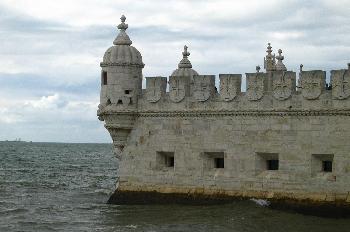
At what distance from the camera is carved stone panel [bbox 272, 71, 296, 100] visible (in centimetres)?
2372

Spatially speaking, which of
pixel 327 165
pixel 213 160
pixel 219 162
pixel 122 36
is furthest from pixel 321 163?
pixel 122 36

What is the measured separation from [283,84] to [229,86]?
2.00 meters

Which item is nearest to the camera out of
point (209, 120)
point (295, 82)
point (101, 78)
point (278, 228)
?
point (278, 228)

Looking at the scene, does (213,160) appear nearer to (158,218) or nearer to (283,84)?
(158,218)

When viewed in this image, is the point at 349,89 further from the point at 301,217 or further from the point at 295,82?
the point at 301,217

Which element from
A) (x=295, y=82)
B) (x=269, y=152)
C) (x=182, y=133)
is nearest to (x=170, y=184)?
(x=182, y=133)

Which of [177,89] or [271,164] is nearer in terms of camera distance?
[271,164]

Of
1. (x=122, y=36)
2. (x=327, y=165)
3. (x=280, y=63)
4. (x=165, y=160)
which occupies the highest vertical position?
(x=280, y=63)

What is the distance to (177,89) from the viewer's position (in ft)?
84.6

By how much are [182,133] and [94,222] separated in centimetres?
444

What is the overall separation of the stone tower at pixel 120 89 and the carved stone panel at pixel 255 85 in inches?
176

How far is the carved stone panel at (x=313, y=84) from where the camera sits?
76.3 feet

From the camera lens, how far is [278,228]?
22062mm

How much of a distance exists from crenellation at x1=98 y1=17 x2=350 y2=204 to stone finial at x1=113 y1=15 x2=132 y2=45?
52 millimetres
